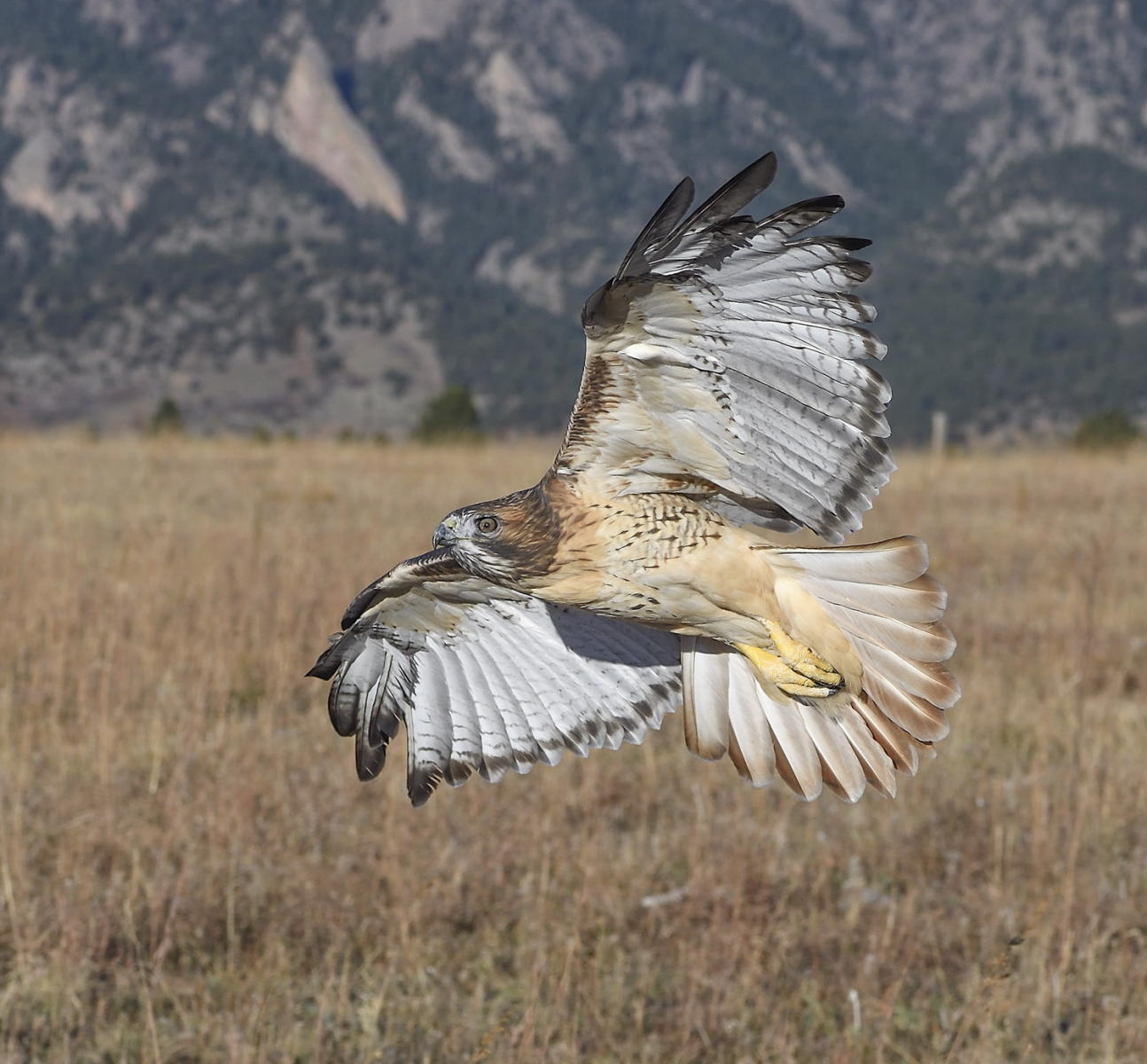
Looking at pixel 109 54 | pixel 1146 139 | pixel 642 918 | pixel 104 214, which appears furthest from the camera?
pixel 109 54

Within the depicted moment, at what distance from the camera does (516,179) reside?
540 feet

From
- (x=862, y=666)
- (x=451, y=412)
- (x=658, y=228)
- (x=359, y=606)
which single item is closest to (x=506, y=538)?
(x=359, y=606)

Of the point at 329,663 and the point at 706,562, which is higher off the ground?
the point at 706,562

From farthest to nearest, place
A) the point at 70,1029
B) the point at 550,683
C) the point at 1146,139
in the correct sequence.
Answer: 1. the point at 1146,139
2. the point at 550,683
3. the point at 70,1029

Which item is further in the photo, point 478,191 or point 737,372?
point 478,191

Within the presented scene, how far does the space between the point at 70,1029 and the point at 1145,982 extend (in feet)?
8.73

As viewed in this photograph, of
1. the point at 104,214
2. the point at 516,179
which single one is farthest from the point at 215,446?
the point at 516,179

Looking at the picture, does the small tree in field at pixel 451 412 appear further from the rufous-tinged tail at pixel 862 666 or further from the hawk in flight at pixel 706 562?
the rufous-tinged tail at pixel 862 666

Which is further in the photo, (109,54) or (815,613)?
(109,54)

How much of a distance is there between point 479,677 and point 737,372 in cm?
111

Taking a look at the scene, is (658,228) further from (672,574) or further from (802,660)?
(802,660)

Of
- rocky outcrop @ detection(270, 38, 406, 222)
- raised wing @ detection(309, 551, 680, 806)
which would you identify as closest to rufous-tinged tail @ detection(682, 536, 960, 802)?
raised wing @ detection(309, 551, 680, 806)

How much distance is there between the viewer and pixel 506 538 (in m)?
2.74

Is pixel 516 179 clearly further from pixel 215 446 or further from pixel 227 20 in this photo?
pixel 215 446
